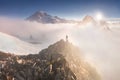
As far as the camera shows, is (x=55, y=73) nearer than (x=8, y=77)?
No

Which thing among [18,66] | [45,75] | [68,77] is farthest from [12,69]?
[68,77]

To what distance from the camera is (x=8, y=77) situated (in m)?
186

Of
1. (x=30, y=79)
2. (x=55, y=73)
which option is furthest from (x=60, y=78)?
(x=30, y=79)

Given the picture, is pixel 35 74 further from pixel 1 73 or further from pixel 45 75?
pixel 1 73

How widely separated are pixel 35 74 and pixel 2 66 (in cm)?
2199

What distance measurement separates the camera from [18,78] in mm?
188375

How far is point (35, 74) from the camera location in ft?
644

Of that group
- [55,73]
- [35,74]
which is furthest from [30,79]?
[55,73]

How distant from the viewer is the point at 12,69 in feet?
633

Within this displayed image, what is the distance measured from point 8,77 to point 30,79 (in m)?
14.5

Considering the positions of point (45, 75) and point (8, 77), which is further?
point (45, 75)

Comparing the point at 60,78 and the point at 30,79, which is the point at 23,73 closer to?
the point at 30,79

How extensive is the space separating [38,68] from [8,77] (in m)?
21.6

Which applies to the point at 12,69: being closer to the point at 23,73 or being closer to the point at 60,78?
the point at 23,73
